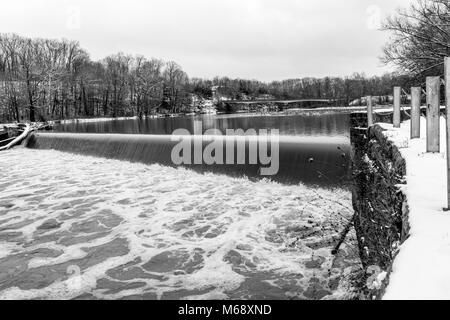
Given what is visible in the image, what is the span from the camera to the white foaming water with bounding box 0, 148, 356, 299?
5.14 meters

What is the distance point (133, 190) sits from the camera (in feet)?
36.3

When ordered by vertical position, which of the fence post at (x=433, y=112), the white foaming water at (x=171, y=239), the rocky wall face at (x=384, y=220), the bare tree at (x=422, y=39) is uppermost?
the bare tree at (x=422, y=39)

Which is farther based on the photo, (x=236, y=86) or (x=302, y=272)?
(x=236, y=86)

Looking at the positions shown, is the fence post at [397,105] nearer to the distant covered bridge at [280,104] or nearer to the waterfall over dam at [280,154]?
the waterfall over dam at [280,154]

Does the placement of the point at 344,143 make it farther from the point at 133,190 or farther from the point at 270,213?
the point at 133,190

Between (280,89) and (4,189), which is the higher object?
(280,89)

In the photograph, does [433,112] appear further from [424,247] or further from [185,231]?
[185,231]

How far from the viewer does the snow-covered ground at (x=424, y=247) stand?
2.21 m

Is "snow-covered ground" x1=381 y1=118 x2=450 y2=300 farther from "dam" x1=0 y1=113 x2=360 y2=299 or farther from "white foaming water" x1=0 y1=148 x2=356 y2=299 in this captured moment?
"white foaming water" x1=0 y1=148 x2=356 y2=299

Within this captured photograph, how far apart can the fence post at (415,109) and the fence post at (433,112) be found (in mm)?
1494

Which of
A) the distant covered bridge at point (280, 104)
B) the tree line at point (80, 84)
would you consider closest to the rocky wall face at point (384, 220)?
the tree line at point (80, 84)
